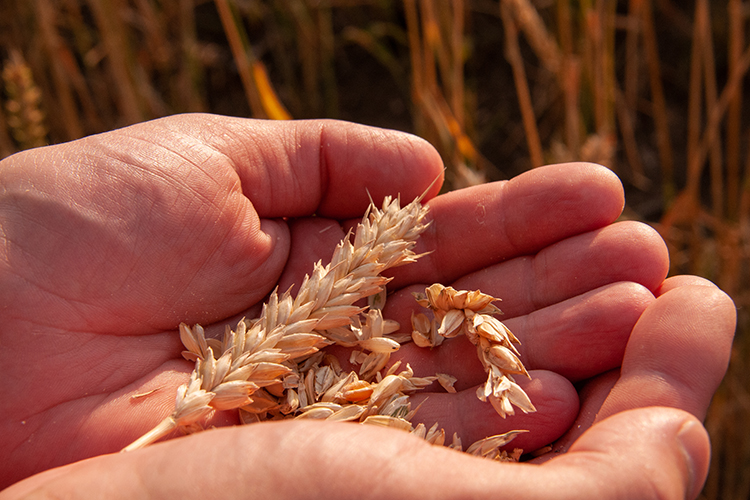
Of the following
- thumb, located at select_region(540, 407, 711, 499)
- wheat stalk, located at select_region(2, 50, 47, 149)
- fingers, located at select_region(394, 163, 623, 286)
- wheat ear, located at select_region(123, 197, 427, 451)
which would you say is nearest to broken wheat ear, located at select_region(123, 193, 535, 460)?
wheat ear, located at select_region(123, 197, 427, 451)

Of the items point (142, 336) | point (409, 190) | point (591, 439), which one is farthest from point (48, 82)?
point (591, 439)

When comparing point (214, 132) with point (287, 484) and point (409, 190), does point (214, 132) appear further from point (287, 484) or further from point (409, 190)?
point (287, 484)

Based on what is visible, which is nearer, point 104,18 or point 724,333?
point 724,333

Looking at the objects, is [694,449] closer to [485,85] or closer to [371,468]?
[371,468]

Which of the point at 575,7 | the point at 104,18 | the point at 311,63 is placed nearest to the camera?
the point at 104,18

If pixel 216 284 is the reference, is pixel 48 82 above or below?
above

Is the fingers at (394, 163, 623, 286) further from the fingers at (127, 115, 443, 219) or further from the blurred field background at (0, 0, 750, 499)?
the blurred field background at (0, 0, 750, 499)
